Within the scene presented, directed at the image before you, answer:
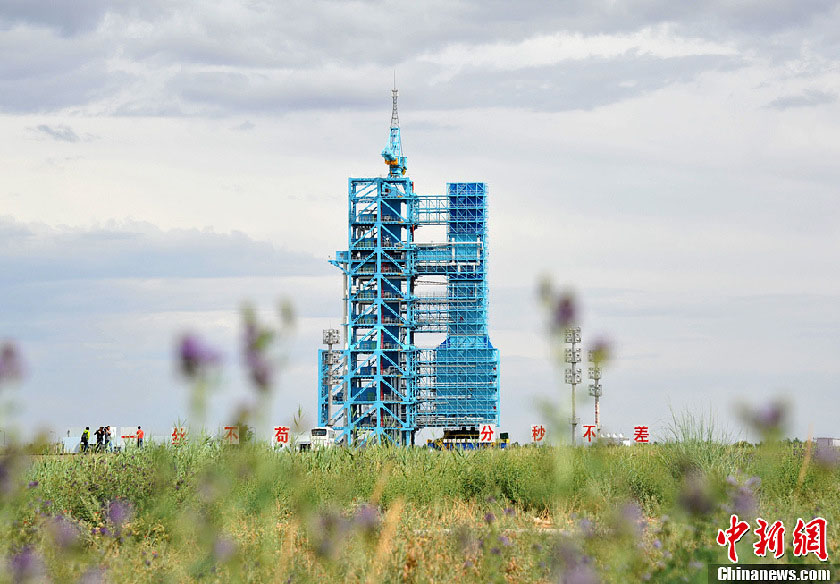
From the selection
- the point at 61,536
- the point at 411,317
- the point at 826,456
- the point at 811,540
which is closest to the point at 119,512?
the point at 61,536

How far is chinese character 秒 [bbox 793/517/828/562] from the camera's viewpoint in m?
7.04

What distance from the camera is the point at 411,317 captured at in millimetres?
56094

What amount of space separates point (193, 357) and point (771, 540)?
4.72 metres

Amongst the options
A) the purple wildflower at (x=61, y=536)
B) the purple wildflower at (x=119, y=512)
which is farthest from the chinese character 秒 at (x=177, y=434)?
the purple wildflower at (x=61, y=536)

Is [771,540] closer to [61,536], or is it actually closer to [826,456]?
[61,536]

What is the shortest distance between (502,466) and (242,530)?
5335 millimetres

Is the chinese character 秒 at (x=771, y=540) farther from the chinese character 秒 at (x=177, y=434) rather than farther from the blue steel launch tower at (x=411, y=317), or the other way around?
the blue steel launch tower at (x=411, y=317)

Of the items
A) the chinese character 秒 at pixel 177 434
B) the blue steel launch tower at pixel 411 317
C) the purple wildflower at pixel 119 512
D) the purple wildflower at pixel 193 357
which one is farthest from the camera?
the blue steel launch tower at pixel 411 317

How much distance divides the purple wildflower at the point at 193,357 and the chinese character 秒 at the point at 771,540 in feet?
13.9

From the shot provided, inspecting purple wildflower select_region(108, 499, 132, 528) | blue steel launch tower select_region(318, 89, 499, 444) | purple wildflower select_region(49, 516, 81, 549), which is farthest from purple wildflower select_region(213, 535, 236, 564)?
blue steel launch tower select_region(318, 89, 499, 444)

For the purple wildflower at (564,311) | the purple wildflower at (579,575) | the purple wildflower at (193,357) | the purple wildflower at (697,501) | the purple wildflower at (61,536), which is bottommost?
the purple wildflower at (61,536)

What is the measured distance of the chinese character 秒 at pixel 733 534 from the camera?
6.31 metres

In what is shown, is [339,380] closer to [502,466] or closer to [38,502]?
[502,466]

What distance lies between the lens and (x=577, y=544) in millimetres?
6613
